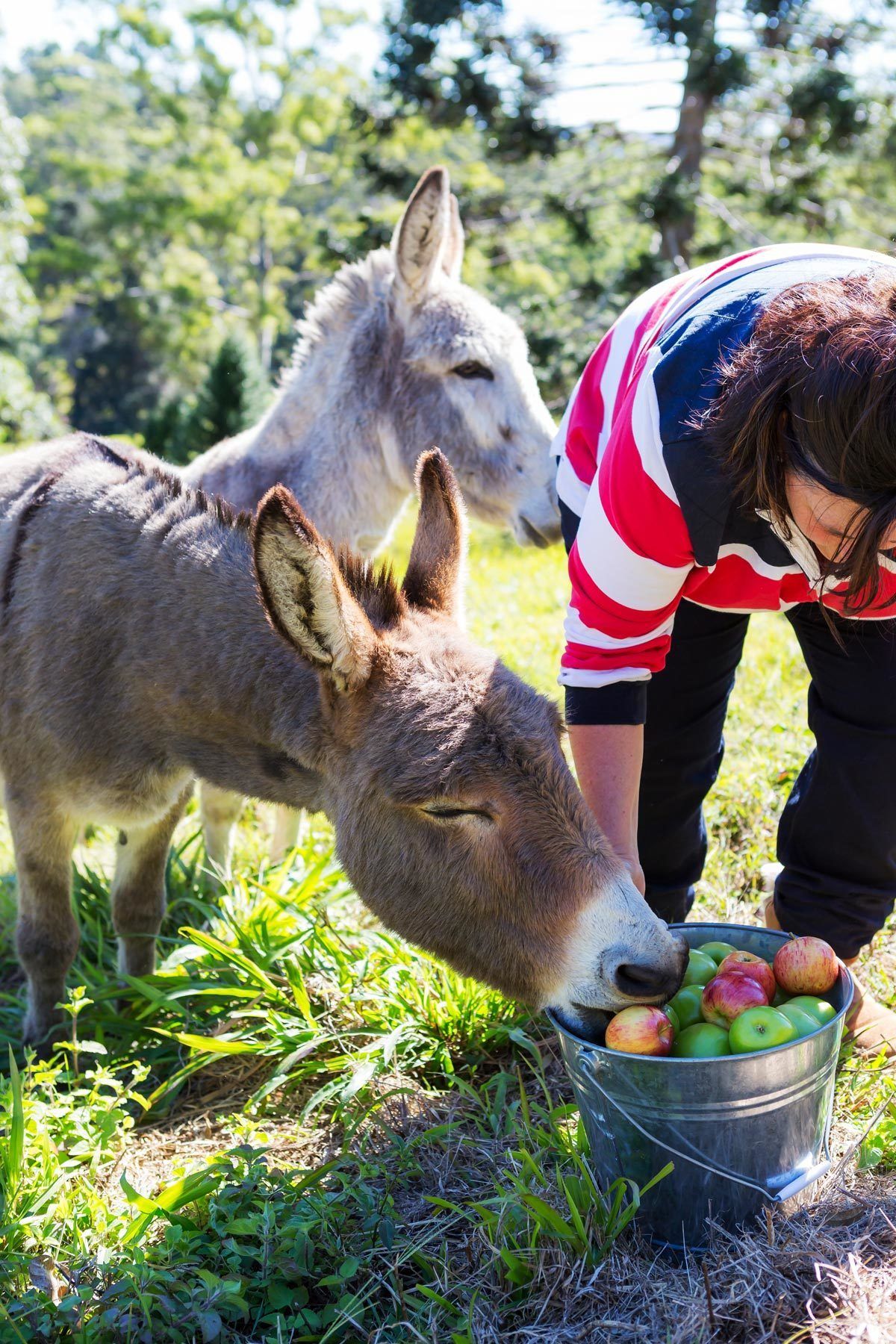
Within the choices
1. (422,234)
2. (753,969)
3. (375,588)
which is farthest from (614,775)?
(422,234)

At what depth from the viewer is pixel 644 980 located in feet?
6.81

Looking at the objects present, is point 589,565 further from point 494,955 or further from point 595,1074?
point 595,1074

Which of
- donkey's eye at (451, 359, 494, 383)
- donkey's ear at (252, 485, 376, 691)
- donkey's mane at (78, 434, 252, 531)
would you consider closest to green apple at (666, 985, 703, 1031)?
donkey's ear at (252, 485, 376, 691)

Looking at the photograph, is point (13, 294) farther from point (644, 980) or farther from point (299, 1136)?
point (644, 980)

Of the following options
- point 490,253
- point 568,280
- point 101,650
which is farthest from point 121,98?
point 101,650

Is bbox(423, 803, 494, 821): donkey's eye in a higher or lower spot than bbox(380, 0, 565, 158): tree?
lower

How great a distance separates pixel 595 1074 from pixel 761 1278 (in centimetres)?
52

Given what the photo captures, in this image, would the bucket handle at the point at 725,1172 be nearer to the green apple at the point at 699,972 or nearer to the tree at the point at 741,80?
the green apple at the point at 699,972

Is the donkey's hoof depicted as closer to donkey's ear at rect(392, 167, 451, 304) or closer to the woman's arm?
the woman's arm

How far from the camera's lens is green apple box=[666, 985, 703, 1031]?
90.3 inches

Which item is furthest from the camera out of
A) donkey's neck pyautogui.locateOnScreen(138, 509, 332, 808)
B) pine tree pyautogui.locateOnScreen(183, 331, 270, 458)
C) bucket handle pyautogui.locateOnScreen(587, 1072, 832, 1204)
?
pine tree pyautogui.locateOnScreen(183, 331, 270, 458)

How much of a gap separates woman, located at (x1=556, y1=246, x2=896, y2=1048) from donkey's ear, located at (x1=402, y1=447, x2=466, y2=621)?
34 centimetres

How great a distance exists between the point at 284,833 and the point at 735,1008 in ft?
8.98

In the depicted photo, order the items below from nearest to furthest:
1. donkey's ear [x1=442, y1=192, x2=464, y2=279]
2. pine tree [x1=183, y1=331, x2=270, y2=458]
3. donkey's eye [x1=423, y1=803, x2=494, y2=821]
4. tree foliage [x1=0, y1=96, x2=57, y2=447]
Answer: donkey's eye [x1=423, y1=803, x2=494, y2=821]
donkey's ear [x1=442, y1=192, x2=464, y2=279]
pine tree [x1=183, y1=331, x2=270, y2=458]
tree foliage [x1=0, y1=96, x2=57, y2=447]
